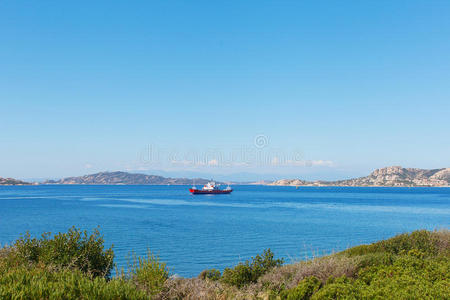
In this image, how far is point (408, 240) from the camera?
15422mm

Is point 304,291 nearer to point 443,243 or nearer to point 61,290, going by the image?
point 61,290

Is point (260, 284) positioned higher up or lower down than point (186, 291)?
lower down

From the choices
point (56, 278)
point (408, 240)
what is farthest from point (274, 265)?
point (56, 278)

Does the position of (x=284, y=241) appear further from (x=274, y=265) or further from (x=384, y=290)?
(x=384, y=290)

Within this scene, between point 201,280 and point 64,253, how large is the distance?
419 centimetres

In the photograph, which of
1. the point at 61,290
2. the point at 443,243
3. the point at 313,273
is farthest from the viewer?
the point at 443,243

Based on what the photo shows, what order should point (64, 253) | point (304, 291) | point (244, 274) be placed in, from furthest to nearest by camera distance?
point (244, 274), point (64, 253), point (304, 291)

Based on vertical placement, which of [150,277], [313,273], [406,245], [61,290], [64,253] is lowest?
[406,245]

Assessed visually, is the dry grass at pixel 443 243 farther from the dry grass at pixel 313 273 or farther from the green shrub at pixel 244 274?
the green shrub at pixel 244 274

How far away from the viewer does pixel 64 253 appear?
11344 mm

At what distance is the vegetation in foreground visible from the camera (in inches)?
259

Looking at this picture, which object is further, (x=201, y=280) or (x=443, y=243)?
(x=443, y=243)

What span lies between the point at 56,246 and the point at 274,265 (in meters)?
7.59

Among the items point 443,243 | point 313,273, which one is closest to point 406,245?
point 443,243
